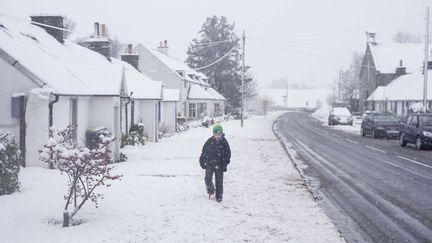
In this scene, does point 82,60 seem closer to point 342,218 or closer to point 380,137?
point 342,218

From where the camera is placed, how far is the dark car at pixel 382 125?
3175 centimetres

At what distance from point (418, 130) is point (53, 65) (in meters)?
17.5

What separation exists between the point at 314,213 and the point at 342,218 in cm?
58

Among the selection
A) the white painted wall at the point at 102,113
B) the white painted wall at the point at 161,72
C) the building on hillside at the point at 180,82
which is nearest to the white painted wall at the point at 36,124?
the white painted wall at the point at 102,113

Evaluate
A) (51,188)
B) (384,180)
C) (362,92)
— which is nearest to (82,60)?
(51,188)

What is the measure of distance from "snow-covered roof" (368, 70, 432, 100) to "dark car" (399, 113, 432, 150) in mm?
29452

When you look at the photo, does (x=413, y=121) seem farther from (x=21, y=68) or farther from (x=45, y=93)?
(x=21, y=68)

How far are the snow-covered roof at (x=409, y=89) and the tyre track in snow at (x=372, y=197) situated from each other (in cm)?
3715

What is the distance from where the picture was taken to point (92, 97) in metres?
18.1

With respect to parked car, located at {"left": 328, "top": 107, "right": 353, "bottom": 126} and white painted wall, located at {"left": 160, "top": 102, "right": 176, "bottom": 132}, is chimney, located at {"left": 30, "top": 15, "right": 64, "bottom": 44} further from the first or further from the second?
parked car, located at {"left": 328, "top": 107, "right": 353, "bottom": 126}

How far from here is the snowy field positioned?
7855mm

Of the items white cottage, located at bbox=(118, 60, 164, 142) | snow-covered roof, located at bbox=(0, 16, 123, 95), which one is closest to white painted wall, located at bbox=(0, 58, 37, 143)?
snow-covered roof, located at bbox=(0, 16, 123, 95)

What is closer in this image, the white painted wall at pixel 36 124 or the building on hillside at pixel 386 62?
the white painted wall at pixel 36 124

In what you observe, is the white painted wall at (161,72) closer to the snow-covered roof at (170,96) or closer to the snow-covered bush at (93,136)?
the snow-covered roof at (170,96)
